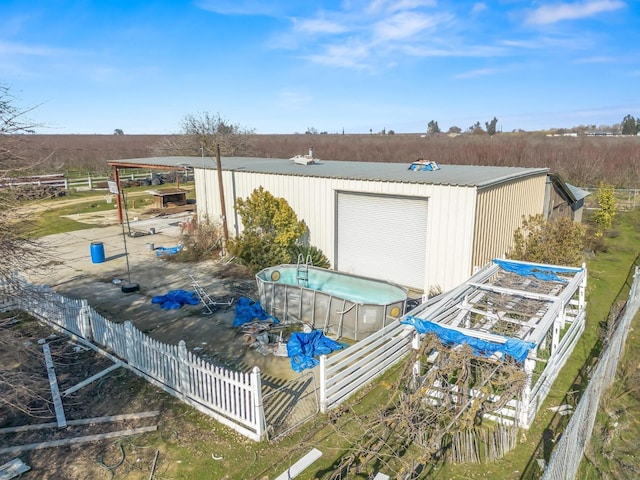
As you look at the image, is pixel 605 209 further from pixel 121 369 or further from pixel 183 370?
pixel 121 369

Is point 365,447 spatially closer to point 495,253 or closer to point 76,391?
point 76,391

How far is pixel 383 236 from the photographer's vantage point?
13906mm

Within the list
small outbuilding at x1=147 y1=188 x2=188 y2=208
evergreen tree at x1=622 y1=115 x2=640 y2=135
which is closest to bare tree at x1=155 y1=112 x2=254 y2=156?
small outbuilding at x1=147 y1=188 x2=188 y2=208

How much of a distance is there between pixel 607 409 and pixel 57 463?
8.79 meters

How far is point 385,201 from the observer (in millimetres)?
13633

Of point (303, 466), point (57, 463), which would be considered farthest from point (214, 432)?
point (57, 463)

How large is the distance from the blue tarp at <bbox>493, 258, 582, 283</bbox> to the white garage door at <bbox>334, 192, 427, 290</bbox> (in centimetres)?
264

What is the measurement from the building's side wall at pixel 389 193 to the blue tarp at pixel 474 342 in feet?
16.2

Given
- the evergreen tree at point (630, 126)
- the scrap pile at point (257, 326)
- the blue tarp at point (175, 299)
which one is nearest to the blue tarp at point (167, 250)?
the blue tarp at point (175, 299)

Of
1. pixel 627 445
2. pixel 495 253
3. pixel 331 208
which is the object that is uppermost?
pixel 331 208

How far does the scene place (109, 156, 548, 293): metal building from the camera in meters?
12.0

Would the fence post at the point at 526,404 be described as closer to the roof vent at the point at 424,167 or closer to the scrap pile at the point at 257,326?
the scrap pile at the point at 257,326

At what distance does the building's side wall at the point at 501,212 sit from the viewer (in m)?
12.1

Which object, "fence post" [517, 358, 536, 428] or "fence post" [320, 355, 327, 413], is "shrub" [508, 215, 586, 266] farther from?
"fence post" [320, 355, 327, 413]
